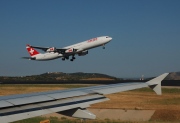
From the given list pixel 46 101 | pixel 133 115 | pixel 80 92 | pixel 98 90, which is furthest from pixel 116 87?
pixel 133 115

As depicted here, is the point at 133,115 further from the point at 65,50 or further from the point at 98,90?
the point at 65,50

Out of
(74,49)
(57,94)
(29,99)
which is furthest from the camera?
(74,49)

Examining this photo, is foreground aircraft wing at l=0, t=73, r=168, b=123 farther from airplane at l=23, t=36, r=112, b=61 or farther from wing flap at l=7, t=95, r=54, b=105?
airplane at l=23, t=36, r=112, b=61

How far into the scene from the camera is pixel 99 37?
6172 centimetres

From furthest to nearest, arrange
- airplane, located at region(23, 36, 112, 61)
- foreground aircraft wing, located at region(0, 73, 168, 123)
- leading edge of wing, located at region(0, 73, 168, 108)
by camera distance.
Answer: airplane, located at region(23, 36, 112, 61) → leading edge of wing, located at region(0, 73, 168, 108) → foreground aircraft wing, located at region(0, 73, 168, 123)

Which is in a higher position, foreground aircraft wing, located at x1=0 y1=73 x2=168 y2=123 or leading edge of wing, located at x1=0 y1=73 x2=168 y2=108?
leading edge of wing, located at x1=0 y1=73 x2=168 y2=108

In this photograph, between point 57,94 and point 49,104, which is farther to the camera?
point 57,94

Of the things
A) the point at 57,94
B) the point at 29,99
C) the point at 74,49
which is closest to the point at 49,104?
the point at 29,99

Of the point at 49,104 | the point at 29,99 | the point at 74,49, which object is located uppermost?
the point at 74,49

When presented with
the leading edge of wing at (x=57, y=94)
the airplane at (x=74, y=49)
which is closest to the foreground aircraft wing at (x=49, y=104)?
the leading edge of wing at (x=57, y=94)

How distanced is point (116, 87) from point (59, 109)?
2.90 m

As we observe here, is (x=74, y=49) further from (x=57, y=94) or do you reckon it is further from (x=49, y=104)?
(x=49, y=104)

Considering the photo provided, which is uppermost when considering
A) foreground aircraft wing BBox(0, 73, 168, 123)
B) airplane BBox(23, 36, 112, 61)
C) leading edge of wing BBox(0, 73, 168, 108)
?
airplane BBox(23, 36, 112, 61)

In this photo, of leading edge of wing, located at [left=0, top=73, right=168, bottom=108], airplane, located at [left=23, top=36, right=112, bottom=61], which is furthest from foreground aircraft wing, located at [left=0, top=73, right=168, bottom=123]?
airplane, located at [left=23, top=36, right=112, bottom=61]
